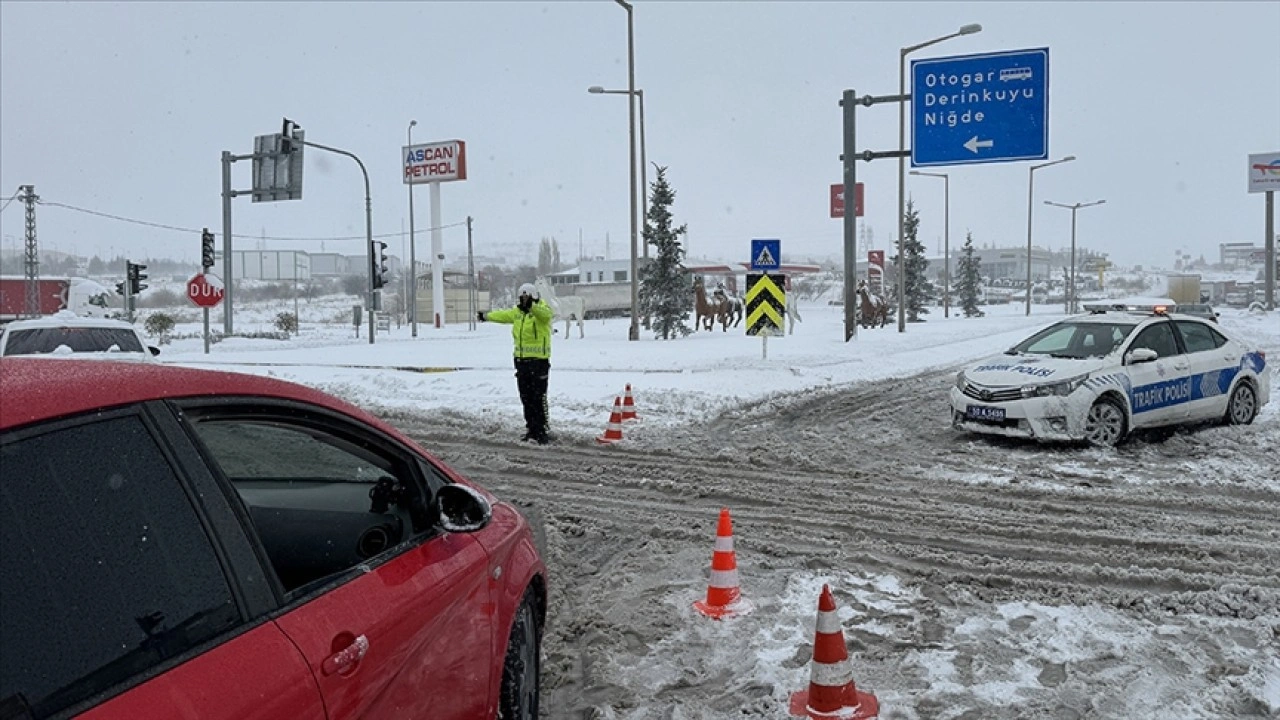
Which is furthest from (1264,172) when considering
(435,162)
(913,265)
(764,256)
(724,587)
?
(724,587)

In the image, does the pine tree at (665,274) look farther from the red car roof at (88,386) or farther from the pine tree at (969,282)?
the pine tree at (969,282)

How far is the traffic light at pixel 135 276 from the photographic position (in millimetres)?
29297

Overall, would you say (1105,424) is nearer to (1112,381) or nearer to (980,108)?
(1112,381)

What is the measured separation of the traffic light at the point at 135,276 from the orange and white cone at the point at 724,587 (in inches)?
1110

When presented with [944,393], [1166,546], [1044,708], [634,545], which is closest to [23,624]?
[1044,708]

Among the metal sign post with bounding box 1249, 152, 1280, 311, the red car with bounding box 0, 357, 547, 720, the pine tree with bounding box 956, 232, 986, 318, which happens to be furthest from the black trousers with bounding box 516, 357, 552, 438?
the metal sign post with bounding box 1249, 152, 1280, 311

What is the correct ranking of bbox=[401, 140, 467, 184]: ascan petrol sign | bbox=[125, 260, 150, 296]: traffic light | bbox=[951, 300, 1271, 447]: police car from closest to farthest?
bbox=[951, 300, 1271, 447]: police car < bbox=[125, 260, 150, 296]: traffic light < bbox=[401, 140, 467, 184]: ascan petrol sign

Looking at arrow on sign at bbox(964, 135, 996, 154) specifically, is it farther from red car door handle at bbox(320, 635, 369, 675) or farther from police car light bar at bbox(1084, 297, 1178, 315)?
red car door handle at bbox(320, 635, 369, 675)

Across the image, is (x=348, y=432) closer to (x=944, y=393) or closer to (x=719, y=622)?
(x=719, y=622)

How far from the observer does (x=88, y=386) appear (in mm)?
1965

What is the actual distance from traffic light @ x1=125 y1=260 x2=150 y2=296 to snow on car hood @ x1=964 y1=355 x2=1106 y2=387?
2594 centimetres

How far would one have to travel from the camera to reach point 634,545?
693cm

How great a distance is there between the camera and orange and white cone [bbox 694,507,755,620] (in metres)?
5.38

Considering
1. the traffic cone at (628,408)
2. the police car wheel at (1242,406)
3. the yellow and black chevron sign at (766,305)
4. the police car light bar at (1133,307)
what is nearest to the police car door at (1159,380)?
the police car light bar at (1133,307)
